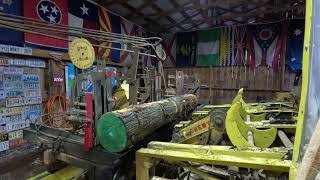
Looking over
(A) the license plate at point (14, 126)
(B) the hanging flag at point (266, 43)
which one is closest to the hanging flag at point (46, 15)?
(A) the license plate at point (14, 126)

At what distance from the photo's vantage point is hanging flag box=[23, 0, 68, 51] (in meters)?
5.61

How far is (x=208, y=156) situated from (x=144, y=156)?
61 cm

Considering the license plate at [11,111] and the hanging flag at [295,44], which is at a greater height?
the hanging flag at [295,44]

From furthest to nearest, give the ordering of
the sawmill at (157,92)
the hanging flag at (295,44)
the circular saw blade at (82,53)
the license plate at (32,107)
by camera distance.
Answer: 1. the hanging flag at (295,44)
2. the license plate at (32,107)
3. the circular saw blade at (82,53)
4. the sawmill at (157,92)

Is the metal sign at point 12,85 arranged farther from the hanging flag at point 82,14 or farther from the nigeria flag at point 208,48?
the nigeria flag at point 208,48

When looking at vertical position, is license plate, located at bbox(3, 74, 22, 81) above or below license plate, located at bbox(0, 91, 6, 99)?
above

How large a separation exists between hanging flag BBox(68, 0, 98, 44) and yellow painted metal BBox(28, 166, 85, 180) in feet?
13.9

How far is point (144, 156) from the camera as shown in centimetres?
214

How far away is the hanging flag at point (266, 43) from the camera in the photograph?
32.7 feet

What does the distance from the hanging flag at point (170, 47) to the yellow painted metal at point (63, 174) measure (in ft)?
30.2

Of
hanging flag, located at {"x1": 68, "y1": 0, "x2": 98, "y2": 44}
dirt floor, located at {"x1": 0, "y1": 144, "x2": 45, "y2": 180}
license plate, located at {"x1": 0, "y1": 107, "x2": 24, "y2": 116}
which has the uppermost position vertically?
hanging flag, located at {"x1": 68, "y1": 0, "x2": 98, "y2": 44}

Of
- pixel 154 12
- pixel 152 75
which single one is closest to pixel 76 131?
pixel 152 75

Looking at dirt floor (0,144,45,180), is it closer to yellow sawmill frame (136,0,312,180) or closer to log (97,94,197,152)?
log (97,94,197,152)

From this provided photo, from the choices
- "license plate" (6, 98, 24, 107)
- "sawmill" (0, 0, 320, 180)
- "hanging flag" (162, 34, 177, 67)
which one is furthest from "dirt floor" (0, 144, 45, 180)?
"hanging flag" (162, 34, 177, 67)
